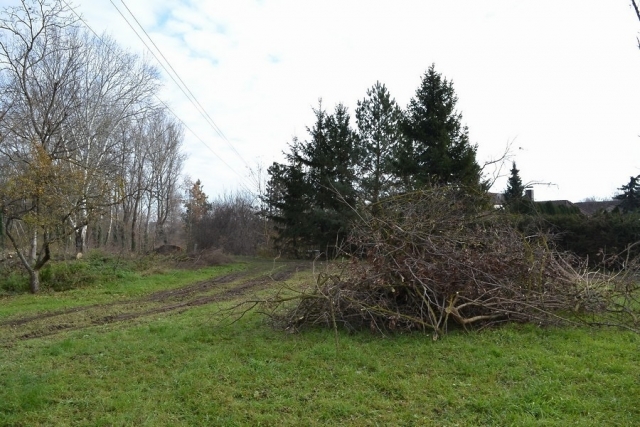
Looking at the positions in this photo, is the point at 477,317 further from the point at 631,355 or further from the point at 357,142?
the point at 357,142

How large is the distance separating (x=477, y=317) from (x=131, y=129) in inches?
1132

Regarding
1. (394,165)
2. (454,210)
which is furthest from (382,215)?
(394,165)

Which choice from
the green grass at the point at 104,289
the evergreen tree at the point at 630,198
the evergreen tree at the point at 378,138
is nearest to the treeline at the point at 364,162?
the evergreen tree at the point at 378,138

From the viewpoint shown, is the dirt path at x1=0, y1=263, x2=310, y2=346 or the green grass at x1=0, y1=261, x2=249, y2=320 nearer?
the dirt path at x1=0, y1=263, x2=310, y2=346

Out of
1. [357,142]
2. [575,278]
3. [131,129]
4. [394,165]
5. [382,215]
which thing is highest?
[131,129]

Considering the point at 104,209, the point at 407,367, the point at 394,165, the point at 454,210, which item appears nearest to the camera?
the point at 407,367

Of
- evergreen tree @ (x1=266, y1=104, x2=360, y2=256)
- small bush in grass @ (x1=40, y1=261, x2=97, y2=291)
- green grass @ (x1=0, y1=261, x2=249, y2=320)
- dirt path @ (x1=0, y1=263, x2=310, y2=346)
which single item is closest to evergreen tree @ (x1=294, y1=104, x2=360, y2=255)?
evergreen tree @ (x1=266, y1=104, x2=360, y2=256)

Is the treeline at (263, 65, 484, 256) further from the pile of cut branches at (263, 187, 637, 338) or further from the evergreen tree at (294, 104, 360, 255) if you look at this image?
the pile of cut branches at (263, 187, 637, 338)

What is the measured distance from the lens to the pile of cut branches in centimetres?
662

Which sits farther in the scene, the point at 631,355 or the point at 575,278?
the point at 575,278

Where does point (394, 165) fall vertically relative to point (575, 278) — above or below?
above

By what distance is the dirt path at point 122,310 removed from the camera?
25.9ft

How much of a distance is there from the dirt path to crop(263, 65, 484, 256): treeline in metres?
7.84

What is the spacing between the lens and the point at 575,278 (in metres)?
7.63
